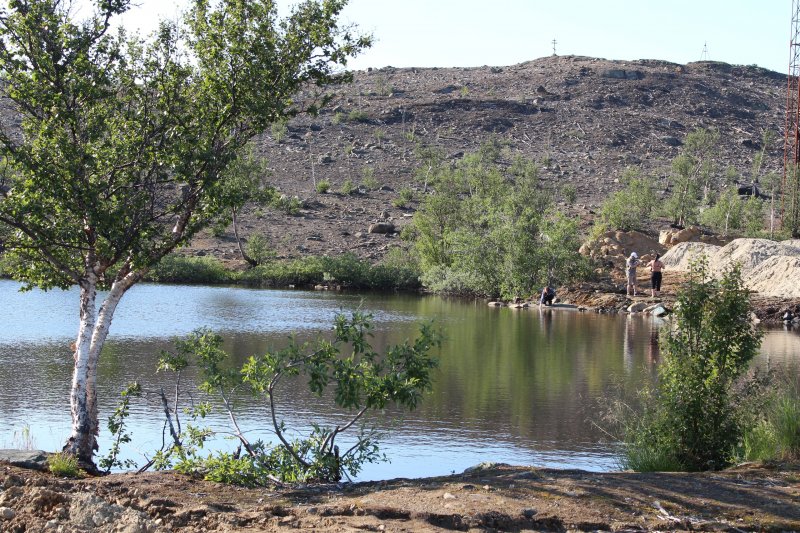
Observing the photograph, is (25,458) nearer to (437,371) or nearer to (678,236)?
(437,371)

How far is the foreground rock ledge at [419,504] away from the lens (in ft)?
24.3

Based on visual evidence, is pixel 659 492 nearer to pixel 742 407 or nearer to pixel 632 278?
pixel 742 407

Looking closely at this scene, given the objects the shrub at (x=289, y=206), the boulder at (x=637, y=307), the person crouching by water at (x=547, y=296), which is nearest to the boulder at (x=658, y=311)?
the boulder at (x=637, y=307)

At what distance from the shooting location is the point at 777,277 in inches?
Answer: 1571

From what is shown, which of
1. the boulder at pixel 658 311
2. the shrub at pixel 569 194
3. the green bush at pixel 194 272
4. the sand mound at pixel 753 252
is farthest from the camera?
the shrub at pixel 569 194

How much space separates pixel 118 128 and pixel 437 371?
11.2 metres

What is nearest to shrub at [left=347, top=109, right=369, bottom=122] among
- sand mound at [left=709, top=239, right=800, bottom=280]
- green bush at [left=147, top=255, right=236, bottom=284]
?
green bush at [left=147, top=255, right=236, bottom=284]

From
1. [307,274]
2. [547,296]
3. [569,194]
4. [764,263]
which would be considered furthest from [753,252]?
[569,194]

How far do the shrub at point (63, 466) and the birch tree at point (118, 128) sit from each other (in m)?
0.45

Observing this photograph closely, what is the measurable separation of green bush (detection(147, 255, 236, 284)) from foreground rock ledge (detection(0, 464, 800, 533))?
4280cm

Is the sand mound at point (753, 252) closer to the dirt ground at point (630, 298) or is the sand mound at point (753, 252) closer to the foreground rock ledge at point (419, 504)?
the dirt ground at point (630, 298)

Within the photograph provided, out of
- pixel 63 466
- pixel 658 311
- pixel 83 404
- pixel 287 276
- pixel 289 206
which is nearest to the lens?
pixel 63 466

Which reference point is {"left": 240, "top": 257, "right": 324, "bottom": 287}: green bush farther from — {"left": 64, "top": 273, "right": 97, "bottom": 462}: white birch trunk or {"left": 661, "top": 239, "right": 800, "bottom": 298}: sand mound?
{"left": 64, "top": 273, "right": 97, "bottom": 462}: white birch trunk

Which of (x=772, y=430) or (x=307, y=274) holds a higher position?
(x=307, y=274)
